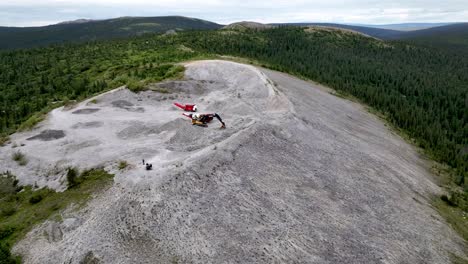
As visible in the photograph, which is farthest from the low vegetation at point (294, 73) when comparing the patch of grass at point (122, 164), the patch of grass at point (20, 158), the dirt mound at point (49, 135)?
the patch of grass at point (122, 164)

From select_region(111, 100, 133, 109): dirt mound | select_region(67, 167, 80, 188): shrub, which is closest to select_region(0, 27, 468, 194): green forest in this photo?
select_region(111, 100, 133, 109): dirt mound

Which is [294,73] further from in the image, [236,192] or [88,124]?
[236,192]

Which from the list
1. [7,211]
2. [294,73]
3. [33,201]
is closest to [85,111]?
[33,201]

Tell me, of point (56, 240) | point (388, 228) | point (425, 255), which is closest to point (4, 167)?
point (56, 240)

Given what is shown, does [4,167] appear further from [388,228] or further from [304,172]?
[388,228]

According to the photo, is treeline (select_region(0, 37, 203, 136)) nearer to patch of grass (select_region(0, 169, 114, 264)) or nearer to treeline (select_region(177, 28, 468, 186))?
patch of grass (select_region(0, 169, 114, 264))

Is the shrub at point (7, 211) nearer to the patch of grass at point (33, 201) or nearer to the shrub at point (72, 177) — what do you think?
the patch of grass at point (33, 201)

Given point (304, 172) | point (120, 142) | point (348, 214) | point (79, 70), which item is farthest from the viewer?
point (79, 70)
